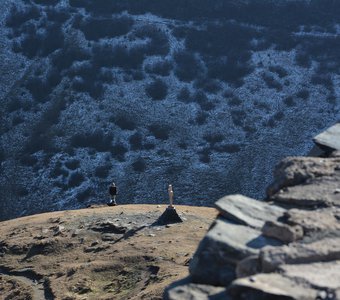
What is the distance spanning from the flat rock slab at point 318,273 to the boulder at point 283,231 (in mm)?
567

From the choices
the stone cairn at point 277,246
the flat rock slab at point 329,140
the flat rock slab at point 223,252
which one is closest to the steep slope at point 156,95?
the flat rock slab at point 329,140

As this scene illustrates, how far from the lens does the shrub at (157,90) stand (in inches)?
2431

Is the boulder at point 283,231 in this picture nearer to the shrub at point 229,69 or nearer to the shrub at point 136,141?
the shrub at point 136,141

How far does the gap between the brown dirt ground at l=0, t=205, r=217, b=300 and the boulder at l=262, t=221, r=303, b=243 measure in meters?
9.18

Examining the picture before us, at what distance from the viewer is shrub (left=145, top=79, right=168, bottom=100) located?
61.8 metres

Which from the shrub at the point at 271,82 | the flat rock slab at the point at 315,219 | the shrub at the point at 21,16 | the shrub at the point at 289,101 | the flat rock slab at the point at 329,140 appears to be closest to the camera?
the flat rock slab at the point at 315,219

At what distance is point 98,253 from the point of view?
24.7m

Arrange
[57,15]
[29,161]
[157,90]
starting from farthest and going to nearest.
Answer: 1. [57,15]
2. [157,90]
3. [29,161]

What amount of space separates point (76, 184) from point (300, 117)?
20770 mm

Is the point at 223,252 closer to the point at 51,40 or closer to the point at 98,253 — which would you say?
the point at 98,253

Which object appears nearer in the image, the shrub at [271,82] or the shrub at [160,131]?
the shrub at [160,131]

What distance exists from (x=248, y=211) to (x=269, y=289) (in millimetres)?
2661

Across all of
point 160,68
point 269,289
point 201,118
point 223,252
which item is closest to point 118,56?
point 160,68

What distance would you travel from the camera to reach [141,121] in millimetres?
59125
